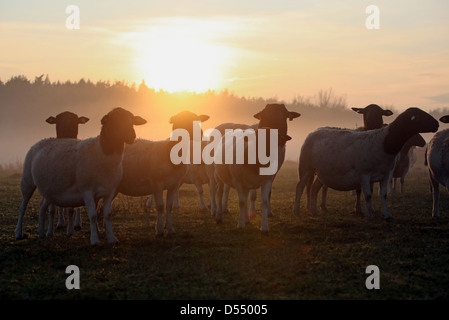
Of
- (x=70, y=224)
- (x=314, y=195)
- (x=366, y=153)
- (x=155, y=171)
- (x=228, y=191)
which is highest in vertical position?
(x=366, y=153)

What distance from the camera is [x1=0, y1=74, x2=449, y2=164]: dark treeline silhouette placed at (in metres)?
75.3

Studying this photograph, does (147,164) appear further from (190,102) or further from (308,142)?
(190,102)

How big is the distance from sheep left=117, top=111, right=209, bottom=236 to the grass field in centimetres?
87

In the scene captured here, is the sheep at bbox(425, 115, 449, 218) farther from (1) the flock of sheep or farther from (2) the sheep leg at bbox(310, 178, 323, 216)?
(2) the sheep leg at bbox(310, 178, 323, 216)

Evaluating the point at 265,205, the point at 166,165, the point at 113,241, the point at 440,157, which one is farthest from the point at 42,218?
the point at 440,157

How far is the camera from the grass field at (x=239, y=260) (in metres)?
6.75

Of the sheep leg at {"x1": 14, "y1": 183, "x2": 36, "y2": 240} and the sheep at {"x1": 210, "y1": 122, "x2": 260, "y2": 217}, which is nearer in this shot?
the sheep leg at {"x1": 14, "y1": 183, "x2": 36, "y2": 240}

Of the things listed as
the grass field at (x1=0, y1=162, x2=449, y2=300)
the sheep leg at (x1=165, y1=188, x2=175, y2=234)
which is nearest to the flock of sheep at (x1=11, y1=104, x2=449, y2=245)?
the sheep leg at (x1=165, y1=188, x2=175, y2=234)

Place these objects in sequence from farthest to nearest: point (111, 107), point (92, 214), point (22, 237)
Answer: point (111, 107) → point (22, 237) → point (92, 214)

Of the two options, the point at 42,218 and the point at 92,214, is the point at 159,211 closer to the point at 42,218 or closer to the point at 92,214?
the point at 92,214

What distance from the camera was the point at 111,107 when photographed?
85.4 meters

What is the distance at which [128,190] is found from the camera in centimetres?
1092

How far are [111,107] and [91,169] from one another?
257 feet

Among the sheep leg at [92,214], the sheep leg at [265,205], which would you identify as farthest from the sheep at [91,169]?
the sheep leg at [265,205]
